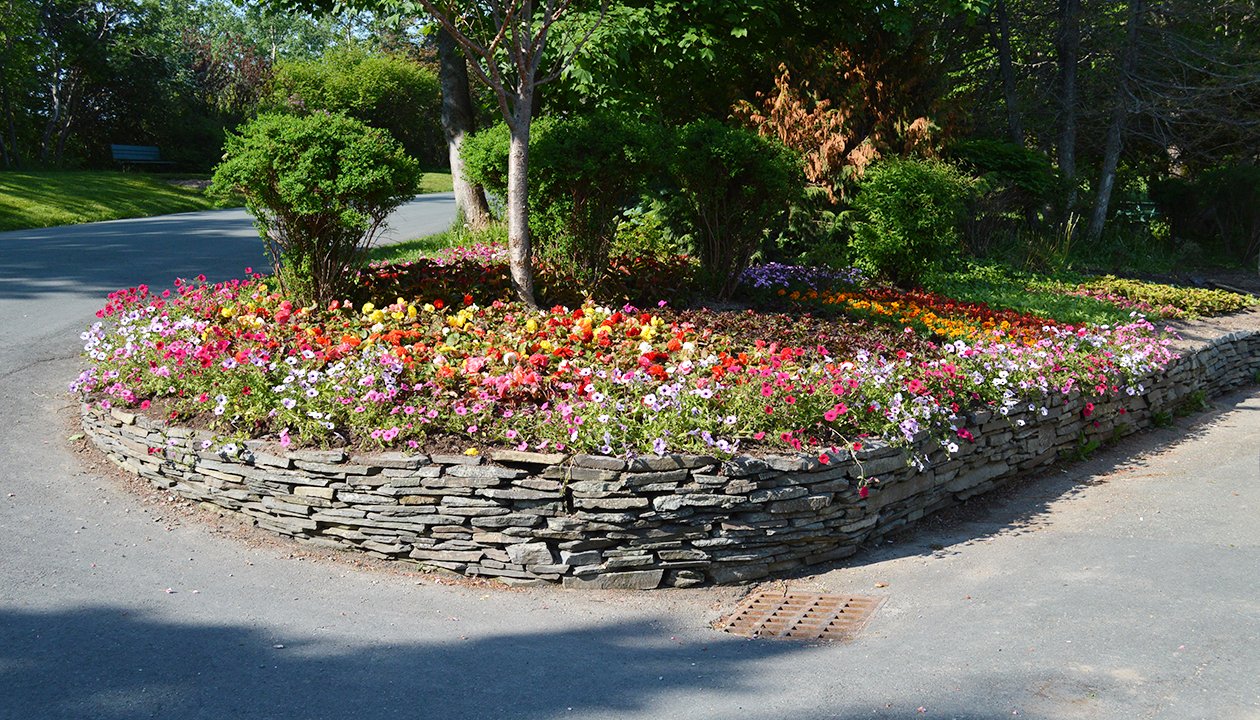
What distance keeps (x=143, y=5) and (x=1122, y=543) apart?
27.4 m

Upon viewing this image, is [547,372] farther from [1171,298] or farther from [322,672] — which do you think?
[1171,298]

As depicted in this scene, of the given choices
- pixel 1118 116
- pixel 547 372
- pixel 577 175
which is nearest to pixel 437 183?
pixel 1118 116

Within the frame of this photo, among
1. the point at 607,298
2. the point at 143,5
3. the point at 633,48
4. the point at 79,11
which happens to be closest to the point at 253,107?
the point at 143,5

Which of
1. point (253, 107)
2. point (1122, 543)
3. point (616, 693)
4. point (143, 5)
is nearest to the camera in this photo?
point (616, 693)

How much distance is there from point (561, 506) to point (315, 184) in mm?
2845

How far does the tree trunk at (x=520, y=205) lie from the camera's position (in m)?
6.66

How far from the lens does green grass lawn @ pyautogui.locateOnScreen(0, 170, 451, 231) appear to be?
46.9 feet

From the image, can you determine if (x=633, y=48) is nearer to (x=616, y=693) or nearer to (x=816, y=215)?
(x=816, y=215)

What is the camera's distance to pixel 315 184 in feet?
19.7

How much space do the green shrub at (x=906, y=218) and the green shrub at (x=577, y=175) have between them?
9.21ft

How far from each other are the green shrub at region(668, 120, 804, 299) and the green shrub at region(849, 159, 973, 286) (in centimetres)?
122

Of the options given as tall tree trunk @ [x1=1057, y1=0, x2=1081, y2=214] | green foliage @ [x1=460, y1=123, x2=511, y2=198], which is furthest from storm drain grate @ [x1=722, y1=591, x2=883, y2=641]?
tall tree trunk @ [x1=1057, y1=0, x2=1081, y2=214]

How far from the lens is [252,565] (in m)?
4.57

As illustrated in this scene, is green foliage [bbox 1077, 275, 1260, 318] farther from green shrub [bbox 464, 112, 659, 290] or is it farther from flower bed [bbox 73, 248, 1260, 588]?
green shrub [bbox 464, 112, 659, 290]
